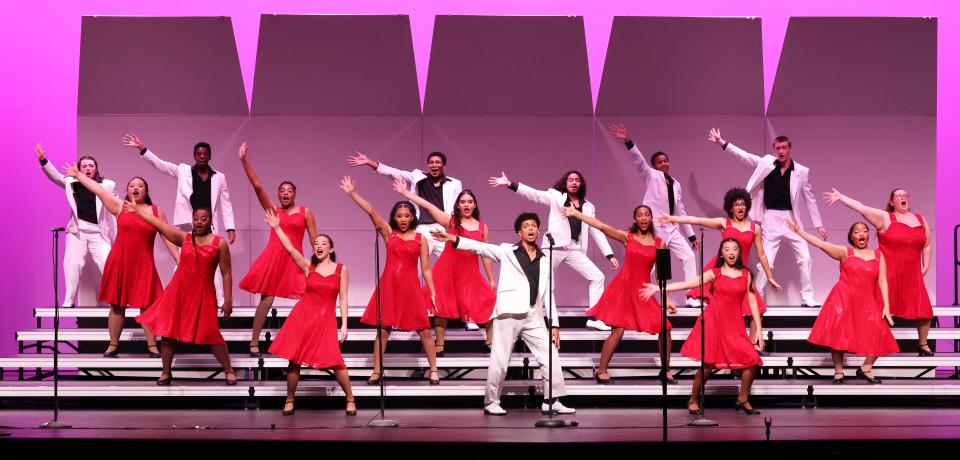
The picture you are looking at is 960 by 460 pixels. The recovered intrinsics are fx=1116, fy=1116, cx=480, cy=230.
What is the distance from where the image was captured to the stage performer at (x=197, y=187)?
10.7m

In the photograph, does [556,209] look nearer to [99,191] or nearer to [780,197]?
[780,197]

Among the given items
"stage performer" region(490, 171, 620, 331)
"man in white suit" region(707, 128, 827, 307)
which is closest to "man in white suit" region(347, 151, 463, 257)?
"stage performer" region(490, 171, 620, 331)

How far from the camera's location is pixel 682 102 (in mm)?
11797

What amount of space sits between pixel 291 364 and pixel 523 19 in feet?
15.7

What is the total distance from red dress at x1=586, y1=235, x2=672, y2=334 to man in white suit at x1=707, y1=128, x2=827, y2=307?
2150 mm

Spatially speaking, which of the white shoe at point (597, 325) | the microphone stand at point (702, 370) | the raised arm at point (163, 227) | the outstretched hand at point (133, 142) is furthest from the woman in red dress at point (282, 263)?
the microphone stand at point (702, 370)

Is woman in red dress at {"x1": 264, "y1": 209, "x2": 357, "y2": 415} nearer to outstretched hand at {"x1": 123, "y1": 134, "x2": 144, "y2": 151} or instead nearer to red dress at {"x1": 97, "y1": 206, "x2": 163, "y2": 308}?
red dress at {"x1": 97, "y1": 206, "x2": 163, "y2": 308}

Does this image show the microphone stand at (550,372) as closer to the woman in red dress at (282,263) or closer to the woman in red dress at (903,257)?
the woman in red dress at (282,263)

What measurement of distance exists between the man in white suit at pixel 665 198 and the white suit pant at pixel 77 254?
511 centimetres

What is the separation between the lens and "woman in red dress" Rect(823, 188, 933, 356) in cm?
973

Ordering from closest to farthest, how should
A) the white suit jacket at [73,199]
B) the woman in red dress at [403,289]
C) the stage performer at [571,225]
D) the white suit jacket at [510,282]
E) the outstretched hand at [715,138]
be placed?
the white suit jacket at [510,282] < the woman in red dress at [403,289] < the stage performer at [571,225] < the white suit jacket at [73,199] < the outstretched hand at [715,138]

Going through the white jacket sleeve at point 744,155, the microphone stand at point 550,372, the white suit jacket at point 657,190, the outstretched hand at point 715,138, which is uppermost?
the outstretched hand at point 715,138

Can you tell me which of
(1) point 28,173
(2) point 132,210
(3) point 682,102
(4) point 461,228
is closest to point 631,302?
(4) point 461,228

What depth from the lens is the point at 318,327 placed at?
849 centimetres
